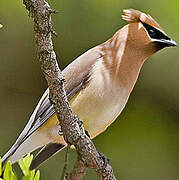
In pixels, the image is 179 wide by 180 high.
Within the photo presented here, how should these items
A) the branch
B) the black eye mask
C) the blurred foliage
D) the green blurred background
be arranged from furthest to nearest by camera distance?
the green blurred background < the black eye mask < the blurred foliage < the branch

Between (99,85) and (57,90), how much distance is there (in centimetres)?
77

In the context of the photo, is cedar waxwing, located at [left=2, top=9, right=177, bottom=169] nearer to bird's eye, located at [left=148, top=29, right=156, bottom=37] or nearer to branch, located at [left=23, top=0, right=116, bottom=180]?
bird's eye, located at [left=148, top=29, right=156, bottom=37]

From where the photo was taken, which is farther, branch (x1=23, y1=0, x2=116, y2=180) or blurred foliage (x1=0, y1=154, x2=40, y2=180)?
blurred foliage (x1=0, y1=154, x2=40, y2=180)

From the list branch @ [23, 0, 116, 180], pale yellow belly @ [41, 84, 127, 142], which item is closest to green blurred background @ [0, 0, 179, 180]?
pale yellow belly @ [41, 84, 127, 142]

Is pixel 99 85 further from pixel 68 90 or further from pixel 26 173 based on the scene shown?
pixel 26 173

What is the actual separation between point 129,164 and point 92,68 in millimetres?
2003

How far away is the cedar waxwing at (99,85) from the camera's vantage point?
2929 mm

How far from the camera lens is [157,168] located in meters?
5.08

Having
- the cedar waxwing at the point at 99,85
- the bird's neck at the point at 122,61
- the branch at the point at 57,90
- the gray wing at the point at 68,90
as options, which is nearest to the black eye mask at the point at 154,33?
the cedar waxwing at the point at 99,85

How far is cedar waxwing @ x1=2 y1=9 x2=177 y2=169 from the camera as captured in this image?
2929mm

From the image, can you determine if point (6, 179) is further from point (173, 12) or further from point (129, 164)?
point (129, 164)

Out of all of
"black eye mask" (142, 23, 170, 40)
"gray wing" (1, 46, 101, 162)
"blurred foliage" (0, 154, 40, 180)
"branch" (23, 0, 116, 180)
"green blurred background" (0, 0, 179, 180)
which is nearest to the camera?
"branch" (23, 0, 116, 180)

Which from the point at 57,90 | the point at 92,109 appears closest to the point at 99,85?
the point at 92,109

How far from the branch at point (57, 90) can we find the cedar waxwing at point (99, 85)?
0.38 meters
